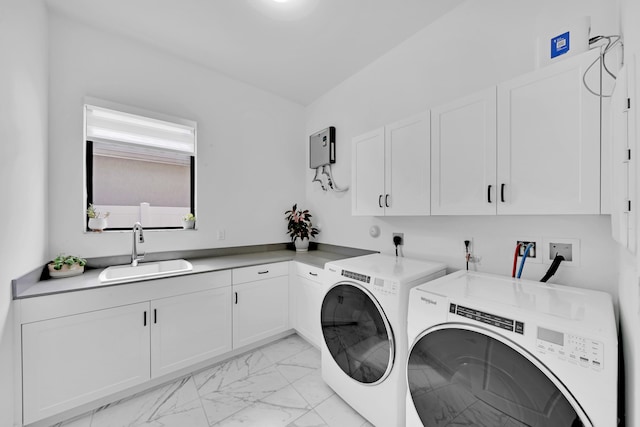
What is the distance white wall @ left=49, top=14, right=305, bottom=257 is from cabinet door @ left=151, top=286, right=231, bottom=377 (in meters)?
0.69

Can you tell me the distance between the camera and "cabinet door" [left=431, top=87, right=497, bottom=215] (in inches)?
53.1

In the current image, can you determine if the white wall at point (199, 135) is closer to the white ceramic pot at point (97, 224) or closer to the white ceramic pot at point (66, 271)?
the white ceramic pot at point (97, 224)

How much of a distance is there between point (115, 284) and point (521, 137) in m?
2.57

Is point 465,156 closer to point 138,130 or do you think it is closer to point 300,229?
point 300,229

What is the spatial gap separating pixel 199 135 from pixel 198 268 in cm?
137

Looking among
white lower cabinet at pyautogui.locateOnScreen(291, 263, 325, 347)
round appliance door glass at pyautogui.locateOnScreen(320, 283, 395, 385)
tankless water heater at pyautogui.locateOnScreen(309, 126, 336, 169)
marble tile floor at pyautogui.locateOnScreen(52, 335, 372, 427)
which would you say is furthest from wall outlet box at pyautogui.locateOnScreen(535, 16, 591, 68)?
marble tile floor at pyautogui.locateOnScreen(52, 335, 372, 427)

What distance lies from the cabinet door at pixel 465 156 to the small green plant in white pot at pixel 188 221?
87.6 inches

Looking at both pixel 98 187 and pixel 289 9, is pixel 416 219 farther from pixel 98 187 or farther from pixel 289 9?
pixel 98 187

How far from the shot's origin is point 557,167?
113 centimetres

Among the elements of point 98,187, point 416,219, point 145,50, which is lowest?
point 416,219

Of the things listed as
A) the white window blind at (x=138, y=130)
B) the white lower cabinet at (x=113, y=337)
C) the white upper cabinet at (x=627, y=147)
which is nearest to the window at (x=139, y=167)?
the white window blind at (x=138, y=130)

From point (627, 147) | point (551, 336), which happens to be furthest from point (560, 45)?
point (551, 336)

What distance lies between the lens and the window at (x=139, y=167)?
2.09m

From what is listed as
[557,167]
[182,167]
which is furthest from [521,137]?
[182,167]
